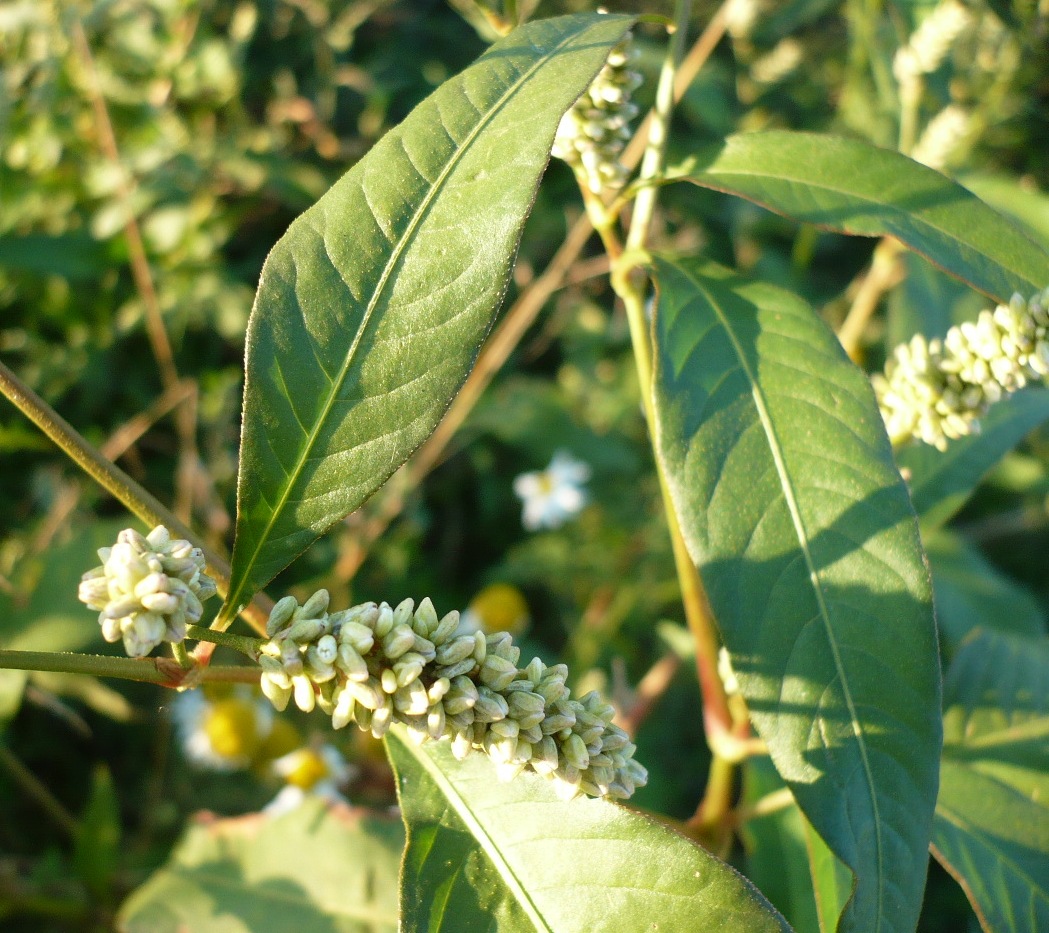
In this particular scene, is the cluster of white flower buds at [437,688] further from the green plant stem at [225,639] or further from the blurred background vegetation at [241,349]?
the blurred background vegetation at [241,349]

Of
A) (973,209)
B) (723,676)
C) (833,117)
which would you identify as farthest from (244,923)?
(833,117)

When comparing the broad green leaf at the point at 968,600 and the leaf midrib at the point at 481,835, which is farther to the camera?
the broad green leaf at the point at 968,600

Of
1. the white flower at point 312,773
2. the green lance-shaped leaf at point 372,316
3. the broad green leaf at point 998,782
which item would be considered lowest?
the white flower at point 312,773

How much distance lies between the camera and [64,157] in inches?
87.4

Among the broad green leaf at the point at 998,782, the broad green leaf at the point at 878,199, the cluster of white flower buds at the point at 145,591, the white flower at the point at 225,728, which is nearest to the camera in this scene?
the cluster of white flower buds at the point at 145,591

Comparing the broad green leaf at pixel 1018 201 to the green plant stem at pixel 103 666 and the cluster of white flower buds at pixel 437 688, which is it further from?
the green plant stem at pixel 103 666

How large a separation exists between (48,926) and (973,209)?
67.9 inches

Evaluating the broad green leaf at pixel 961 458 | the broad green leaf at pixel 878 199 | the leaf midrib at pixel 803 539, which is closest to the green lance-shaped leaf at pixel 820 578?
the leaf midrib at pixel 803 539

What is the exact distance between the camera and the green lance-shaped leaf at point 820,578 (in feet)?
2.11

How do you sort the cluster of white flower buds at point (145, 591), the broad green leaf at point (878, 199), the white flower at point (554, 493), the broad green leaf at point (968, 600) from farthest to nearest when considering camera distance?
the white flower at point (554, 493) < the broad green leaf at point (968, 600) < the broad green leaf at point (878, 199) < the cluster of white flower buds at point (145, 591)

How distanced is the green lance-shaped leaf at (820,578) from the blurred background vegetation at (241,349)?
87 centimetres

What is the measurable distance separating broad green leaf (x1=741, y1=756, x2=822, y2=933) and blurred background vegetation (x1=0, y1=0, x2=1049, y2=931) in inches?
11.7

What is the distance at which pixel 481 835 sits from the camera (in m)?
0.72

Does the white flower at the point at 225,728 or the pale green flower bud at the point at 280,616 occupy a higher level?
the pale green flower bud at the point at 280,616
